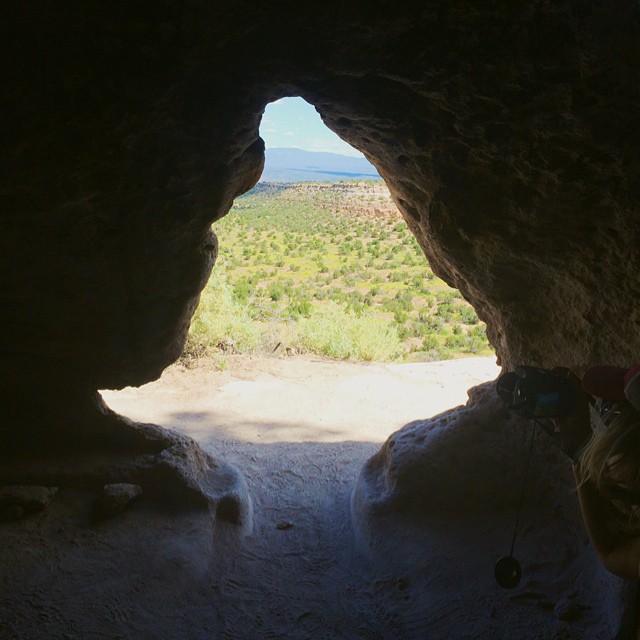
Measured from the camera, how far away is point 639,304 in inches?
102

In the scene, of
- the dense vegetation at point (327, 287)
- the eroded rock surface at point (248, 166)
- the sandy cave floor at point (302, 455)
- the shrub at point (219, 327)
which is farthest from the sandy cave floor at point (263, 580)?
the dense vegetation at point (327, 287)

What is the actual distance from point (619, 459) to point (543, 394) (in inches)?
18.6

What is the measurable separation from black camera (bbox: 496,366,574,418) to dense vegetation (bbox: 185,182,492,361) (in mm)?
8211

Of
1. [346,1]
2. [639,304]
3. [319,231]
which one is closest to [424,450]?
[639,304]

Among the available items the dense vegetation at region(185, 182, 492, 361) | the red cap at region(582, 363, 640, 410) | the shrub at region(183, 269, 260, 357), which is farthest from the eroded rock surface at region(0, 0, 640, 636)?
the dense vegetation at region(185, 182, 492, 361)

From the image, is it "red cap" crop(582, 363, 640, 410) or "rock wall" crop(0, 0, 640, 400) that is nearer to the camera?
"red cap" crop(582, 363, 640, 410)

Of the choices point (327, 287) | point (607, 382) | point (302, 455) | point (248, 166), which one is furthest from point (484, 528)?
point (327, 287)

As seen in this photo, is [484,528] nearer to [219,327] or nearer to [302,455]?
[302,455]

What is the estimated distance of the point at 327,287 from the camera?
2203 centimetres

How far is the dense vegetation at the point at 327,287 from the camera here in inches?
416

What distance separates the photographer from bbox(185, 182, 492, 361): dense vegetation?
10.6 metres

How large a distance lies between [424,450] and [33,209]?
267 cm

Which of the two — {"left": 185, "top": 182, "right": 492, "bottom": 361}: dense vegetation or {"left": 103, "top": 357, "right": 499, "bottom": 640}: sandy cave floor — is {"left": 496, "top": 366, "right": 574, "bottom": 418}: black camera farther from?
{"left": 185, "top": 182, "right": 492, "bottom": 361}: dense vegetation

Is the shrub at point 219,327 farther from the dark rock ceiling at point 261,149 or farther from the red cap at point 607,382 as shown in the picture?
the red cap at point 607,382
